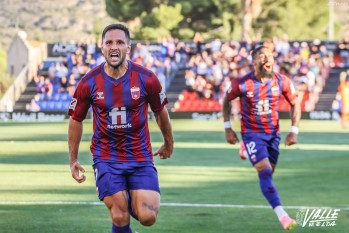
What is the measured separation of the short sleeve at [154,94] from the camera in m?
10.4

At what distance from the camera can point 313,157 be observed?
25.9 meters

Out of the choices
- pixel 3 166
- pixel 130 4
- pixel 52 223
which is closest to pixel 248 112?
pixel 52 223

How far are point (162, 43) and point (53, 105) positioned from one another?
684cm

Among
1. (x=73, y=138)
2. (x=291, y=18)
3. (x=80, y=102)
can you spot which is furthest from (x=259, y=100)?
(x=291, y=18)

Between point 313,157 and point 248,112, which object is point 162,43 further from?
point 248,112

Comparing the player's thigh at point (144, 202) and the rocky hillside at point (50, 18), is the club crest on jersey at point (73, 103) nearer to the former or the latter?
the player's thigh at point (144, 202)

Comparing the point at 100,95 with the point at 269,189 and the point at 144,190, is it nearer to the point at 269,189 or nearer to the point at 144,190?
the point at 144,190

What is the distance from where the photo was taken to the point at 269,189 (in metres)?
13.8

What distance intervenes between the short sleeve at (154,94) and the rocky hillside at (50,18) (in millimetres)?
155563

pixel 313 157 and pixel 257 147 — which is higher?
pixel 257 147

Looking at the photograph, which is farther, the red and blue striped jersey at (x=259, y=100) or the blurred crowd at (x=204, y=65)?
the blurred crowd at (x=204, y=65)

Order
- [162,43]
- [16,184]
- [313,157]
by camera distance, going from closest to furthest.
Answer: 1. [16,184]
2. [313,157]
3. [162,43]

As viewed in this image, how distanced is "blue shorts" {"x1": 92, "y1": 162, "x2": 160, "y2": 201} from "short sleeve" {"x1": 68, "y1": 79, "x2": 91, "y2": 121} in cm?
52

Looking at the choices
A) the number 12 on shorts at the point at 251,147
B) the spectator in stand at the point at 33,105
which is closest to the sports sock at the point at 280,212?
the number 12 on shorts at the point at 251,147
